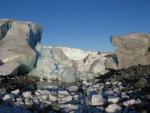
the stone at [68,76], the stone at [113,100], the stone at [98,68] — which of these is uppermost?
the stone at [98,68]

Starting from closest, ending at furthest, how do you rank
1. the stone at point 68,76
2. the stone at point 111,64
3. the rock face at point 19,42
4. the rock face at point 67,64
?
the rock face at point 19,42 < the stone at point 68,76 < the rock face at point 67,64 < the stone at point 111,64

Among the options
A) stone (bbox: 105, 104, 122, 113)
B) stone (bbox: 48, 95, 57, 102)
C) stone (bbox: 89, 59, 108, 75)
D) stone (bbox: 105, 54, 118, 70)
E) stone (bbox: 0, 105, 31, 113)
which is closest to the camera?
stone (bbox: 0, 105, 31, 113)

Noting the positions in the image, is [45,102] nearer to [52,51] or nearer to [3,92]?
[3,92]

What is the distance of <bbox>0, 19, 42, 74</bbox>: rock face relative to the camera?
17547mm

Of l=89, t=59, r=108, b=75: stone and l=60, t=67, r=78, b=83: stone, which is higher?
l=89, t=59, r=108, b=75: stone

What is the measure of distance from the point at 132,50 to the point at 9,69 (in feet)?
23.7

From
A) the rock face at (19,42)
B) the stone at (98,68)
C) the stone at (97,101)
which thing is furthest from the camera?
the stone at (98,68)

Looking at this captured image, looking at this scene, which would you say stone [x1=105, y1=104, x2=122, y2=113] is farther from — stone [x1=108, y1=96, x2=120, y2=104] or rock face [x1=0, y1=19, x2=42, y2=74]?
rock face [x1=0, y1=19, x2=42, y2=74]

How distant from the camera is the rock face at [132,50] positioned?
59.6 feet

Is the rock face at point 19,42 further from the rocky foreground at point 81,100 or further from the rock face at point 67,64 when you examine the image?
the rocky foreground at point 81,100

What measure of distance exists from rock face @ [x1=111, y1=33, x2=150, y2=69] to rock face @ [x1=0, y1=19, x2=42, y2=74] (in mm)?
5077

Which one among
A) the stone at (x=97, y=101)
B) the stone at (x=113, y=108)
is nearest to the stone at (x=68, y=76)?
the stone at (x=97, y=101)

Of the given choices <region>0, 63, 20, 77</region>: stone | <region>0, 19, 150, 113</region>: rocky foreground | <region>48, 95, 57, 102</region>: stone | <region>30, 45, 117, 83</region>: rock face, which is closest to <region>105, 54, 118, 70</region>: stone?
<region>0, 19, 150, 113</region>: rocky foreground

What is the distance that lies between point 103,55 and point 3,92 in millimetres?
9494
